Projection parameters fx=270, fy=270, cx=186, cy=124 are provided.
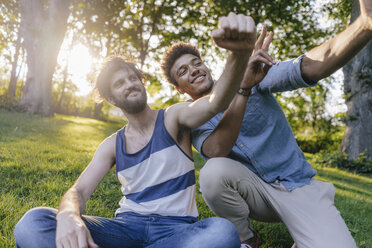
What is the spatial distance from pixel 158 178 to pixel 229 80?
37.7 inches

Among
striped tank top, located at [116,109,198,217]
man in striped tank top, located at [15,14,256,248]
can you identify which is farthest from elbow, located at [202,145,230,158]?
striped tank top, located at [116,109,198,217]

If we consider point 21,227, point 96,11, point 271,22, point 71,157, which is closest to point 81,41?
point 96,11

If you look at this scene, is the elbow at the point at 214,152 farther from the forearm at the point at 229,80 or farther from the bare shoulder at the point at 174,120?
the forearm at the point at 229,80

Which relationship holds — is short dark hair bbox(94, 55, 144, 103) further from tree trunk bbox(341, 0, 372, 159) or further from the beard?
tree trunk bbox(341, 0, 372, 159)

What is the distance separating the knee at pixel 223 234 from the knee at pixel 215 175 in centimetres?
68

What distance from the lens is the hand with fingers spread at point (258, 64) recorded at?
1.97 metres

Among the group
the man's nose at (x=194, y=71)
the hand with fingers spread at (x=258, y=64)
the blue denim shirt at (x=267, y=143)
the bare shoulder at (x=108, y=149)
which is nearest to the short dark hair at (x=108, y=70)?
the bare shoulder at (x=108, y=149)

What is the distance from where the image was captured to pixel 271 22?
11.5m

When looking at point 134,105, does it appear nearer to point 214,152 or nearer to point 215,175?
point 214,152

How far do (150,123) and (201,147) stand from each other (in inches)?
20.2

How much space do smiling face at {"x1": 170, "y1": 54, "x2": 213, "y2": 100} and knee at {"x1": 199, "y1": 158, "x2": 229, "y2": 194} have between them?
2.77 ft

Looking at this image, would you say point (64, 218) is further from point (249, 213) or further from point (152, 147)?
point (249, 213)

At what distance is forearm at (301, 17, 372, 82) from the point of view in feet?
5.20

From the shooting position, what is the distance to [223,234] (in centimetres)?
164
